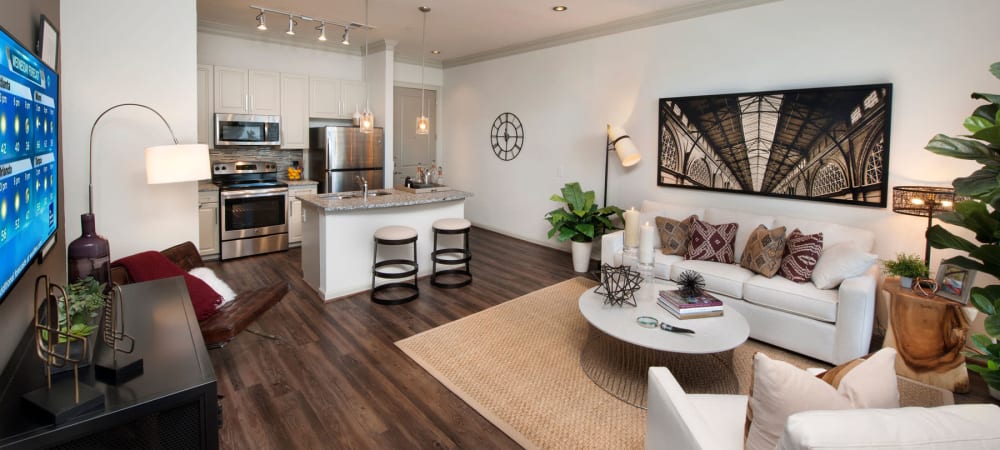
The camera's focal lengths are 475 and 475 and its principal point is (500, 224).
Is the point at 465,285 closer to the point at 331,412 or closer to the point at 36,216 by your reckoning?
the point at 331,412

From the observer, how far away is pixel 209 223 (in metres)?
Answer: 5.25

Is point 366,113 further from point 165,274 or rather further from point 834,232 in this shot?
point 834,232

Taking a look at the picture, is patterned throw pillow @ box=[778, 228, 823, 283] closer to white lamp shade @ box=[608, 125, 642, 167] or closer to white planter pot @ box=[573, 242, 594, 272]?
white lamp shade @ box=[608, 125, 642, 167]

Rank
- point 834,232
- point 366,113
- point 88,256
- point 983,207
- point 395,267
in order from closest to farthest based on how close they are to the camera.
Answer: point 983,207
point 88,256
point 834,232
point 366,113
point 395,267

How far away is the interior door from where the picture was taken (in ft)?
24.8

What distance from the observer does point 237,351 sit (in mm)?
3154

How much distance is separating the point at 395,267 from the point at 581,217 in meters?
2.07

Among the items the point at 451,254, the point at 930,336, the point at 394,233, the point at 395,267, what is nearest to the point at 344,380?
the point at 394,233

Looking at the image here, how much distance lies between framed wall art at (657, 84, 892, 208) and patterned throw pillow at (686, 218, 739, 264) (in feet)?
1.87

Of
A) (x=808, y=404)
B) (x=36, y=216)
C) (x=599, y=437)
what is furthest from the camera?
(x=599, y=437)

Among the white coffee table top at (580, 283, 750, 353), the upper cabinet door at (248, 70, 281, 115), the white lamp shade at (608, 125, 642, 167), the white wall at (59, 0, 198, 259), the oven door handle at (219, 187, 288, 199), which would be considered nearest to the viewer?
the white coffee table top at (580, 283, 750, 353)

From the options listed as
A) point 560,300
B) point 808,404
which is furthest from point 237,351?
point 808,404

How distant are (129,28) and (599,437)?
3776mm

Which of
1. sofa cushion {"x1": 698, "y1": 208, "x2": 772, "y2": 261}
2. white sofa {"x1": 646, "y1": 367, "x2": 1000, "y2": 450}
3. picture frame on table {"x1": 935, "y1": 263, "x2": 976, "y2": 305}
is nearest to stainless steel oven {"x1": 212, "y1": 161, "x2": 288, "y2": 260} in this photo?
sofa cushion {"x1": 698, "y1": 208, "x2": 772, "y2": 261}
